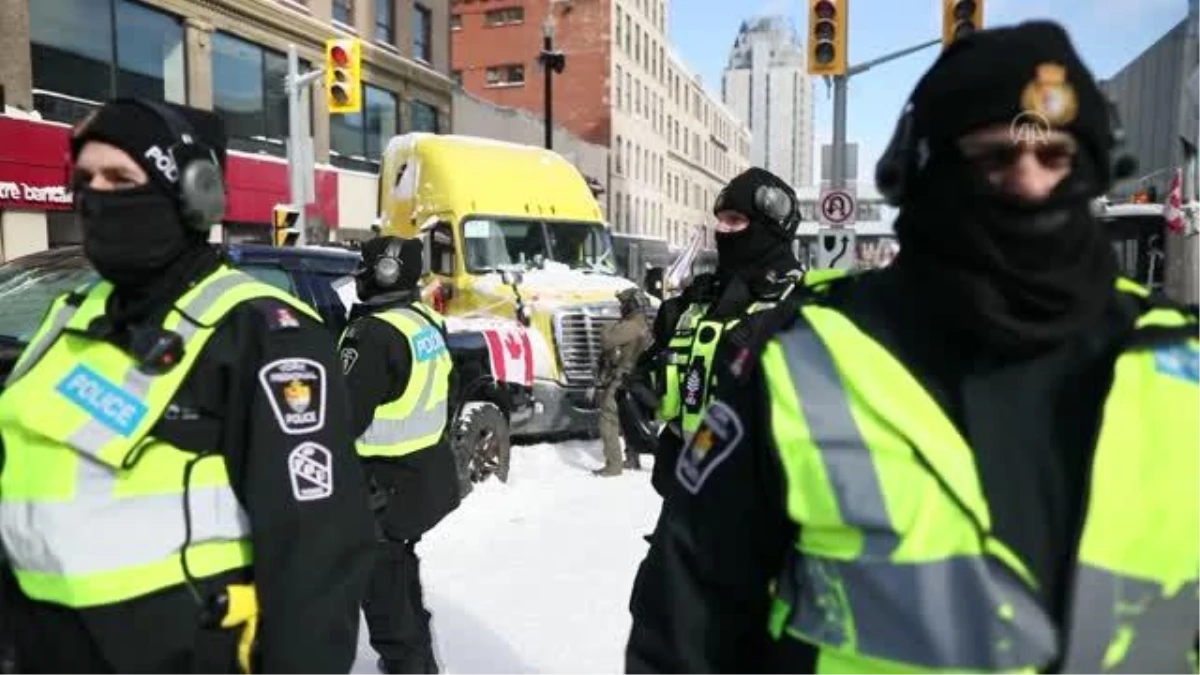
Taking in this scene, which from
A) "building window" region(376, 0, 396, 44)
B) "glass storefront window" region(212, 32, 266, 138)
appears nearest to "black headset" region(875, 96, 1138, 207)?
"glass storefront window" region(212, 32, 266, 138)

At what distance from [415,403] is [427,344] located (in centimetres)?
31

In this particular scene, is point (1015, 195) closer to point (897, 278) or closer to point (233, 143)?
point (897, 278)

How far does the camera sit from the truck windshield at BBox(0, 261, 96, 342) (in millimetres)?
4941

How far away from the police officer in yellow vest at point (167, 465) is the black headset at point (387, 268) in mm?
2399

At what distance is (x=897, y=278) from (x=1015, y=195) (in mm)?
205

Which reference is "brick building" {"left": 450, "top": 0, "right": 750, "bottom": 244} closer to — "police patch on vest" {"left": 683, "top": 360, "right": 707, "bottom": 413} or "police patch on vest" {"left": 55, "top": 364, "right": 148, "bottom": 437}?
"police patch on vest" {"left": 683, "top": 360, "right": 707, "bottom": 413}

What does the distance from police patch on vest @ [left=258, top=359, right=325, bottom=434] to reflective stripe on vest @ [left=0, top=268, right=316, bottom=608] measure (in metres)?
0.15

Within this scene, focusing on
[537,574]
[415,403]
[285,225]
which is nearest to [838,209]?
[285,225]

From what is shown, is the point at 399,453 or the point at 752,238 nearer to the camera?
the point at 752,238

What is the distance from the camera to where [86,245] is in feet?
7.19

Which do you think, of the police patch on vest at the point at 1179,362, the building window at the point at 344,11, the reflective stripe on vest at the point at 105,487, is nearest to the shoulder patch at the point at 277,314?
the reflective stripe on vest at the point at 105,487

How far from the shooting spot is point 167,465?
201 cm

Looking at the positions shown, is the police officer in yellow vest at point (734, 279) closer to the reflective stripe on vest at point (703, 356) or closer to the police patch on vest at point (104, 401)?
the reflective stripe on vest at point (703, 356)

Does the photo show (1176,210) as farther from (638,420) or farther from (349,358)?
(349,358)
